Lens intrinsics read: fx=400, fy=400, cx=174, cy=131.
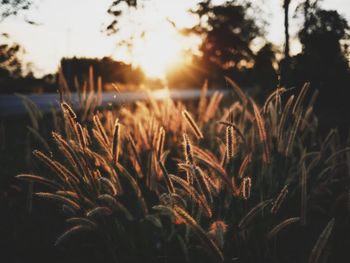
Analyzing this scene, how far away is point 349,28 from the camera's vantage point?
1.64 m

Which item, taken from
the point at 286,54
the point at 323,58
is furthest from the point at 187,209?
the point at 323,58

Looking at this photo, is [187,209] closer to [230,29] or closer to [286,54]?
[286,54]

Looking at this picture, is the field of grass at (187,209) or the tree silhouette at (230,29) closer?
the field of grass at (187,209)

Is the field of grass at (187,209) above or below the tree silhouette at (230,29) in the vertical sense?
below

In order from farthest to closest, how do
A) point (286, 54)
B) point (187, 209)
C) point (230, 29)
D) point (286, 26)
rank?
point (230, 29) < point (286, 54) < point (286, 26) < point (187, 209)

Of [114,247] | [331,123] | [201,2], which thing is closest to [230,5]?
[201,2]

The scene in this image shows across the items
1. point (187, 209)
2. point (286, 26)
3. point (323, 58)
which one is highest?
point (286, 26)

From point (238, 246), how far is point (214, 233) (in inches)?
6.1

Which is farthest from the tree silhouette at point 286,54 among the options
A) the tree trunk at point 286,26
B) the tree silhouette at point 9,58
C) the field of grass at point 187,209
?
the tree silhouette at point 9,58

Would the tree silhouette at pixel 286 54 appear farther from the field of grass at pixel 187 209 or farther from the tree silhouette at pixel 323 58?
the field of grass at pixel 187 209

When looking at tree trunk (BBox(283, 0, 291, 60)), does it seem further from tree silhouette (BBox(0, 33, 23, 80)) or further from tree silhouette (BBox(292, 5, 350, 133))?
tree silhouette (BBox(0, 33, 23, 80))

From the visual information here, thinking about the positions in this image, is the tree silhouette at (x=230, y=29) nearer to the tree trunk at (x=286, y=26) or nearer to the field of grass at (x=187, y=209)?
the tree trunk at (x=286, y=26)

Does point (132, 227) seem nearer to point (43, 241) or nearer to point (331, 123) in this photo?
point (43, 241)

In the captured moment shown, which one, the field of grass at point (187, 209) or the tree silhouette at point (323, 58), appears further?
the tree silhouette at point (323, 58)
